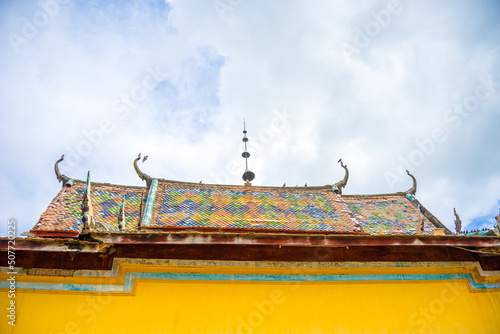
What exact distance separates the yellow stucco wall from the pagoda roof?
177 cm

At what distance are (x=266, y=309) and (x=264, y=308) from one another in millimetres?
27

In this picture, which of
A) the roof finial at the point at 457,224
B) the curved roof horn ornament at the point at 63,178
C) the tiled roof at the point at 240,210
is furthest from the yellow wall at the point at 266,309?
the curved roof horn ornament at the point at 63,178

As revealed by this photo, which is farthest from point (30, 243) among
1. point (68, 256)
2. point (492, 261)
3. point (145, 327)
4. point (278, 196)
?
point (278, 196)

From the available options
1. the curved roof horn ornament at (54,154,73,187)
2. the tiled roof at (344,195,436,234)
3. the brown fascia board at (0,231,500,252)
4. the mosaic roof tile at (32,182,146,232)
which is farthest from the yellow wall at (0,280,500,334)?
the curved roof horn ornament at (54,154,73,187)

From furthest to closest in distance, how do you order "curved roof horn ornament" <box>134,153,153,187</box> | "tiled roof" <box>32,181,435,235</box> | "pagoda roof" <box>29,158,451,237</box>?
"curved roof horn ornament" <box>134,153,153,187</box> < "tiled roof" <box>32,181,435,235</box> < "pagoda roof" <box>29,158,451,237</box>

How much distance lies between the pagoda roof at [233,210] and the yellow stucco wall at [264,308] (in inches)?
69.7

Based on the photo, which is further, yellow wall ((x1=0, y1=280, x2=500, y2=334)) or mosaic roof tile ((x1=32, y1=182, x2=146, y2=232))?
mosaic roof tile ((x1=32, y1=182, x2=146, y2=232))

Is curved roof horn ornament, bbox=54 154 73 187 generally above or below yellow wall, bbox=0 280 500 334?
above

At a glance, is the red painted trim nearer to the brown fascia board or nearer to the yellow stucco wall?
the yellow stucco wall

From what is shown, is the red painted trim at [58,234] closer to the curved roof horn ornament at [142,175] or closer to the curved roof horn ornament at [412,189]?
the curved roof horn ornament at [142,175]

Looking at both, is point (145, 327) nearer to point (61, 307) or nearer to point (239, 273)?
point (61, 307)

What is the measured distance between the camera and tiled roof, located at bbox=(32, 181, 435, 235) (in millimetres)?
7008

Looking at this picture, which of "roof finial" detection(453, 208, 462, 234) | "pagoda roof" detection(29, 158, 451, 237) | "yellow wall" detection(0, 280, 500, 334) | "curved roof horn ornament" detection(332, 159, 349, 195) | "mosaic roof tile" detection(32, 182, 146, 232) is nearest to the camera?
"yellow wall" detection(0, 280, 500, 334)

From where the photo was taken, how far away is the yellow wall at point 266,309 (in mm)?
3797
